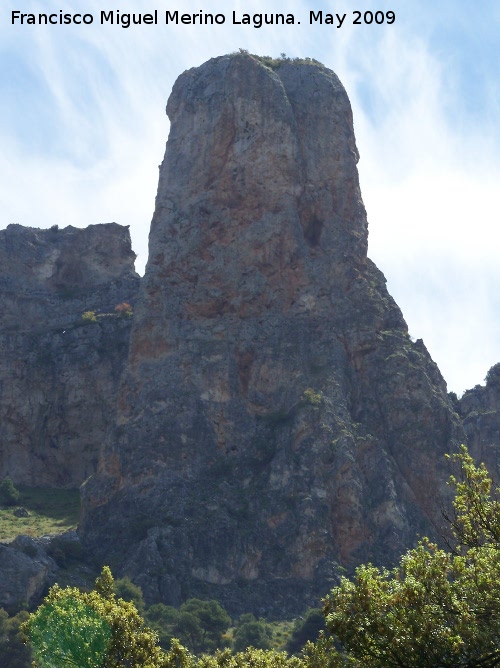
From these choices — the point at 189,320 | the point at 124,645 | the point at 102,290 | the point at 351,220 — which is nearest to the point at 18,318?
the point at 102,290

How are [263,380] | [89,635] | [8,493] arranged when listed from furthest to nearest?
[8,493], [263,380], [89,635]

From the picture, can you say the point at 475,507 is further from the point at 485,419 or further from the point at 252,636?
the point at 485,419

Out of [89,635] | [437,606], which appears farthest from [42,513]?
[437,606]

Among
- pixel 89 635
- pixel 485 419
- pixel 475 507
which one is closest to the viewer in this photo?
pixel 475 507

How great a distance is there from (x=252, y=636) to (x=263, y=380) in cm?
2038

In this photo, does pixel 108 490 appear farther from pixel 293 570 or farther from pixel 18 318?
pixel 18 318

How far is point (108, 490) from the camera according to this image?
65.9 m

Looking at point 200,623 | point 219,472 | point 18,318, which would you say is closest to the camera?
point 200,623

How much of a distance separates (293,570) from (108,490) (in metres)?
13.0

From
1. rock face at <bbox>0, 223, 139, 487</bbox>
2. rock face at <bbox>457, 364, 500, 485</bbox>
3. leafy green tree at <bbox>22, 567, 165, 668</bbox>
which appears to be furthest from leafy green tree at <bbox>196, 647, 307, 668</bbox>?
rock face at <bbox>0, 223, 139, 487</bbox>

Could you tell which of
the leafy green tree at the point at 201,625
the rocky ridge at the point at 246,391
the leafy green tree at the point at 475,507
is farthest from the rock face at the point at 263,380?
the leafy green tree at the point at 475,507

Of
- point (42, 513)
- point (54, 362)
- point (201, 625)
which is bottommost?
point (201, 625)

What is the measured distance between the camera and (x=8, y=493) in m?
75.2

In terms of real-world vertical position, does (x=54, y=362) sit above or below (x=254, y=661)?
above
